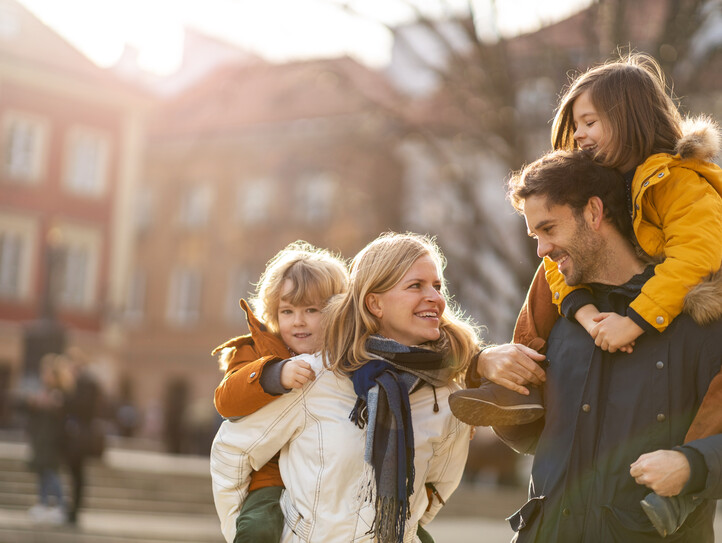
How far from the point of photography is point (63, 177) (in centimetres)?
3944

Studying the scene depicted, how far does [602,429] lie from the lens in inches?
132

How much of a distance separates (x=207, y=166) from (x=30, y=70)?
31.1 feet

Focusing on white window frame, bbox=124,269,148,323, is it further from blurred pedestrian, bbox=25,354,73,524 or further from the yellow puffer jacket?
the yellow puffer jacket

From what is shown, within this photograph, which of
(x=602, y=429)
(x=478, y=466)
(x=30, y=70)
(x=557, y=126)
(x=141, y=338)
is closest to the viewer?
(x=602, y=429)

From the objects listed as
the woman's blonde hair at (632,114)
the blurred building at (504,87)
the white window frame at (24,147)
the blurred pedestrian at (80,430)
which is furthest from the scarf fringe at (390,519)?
the white window frame at (24,147)

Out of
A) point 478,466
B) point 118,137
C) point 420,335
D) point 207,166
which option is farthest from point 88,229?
point 420,335

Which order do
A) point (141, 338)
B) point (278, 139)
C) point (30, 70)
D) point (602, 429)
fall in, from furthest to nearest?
point (141, 338) < point (278, 139) < point (30, 70) < point (602, 429)

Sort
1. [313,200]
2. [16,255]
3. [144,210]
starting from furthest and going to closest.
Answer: [144,210], [313,200], [16,255]

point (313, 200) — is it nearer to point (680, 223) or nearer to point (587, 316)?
point (587, 316)

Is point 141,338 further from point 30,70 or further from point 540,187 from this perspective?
point 540,187

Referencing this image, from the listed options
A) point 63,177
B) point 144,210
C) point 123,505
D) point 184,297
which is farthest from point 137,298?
point 123,505

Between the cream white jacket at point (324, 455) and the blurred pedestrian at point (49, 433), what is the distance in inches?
412

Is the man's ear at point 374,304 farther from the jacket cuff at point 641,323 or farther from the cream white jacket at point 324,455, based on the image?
the jacket cuff at point 641,323

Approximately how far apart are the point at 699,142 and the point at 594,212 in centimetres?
36
